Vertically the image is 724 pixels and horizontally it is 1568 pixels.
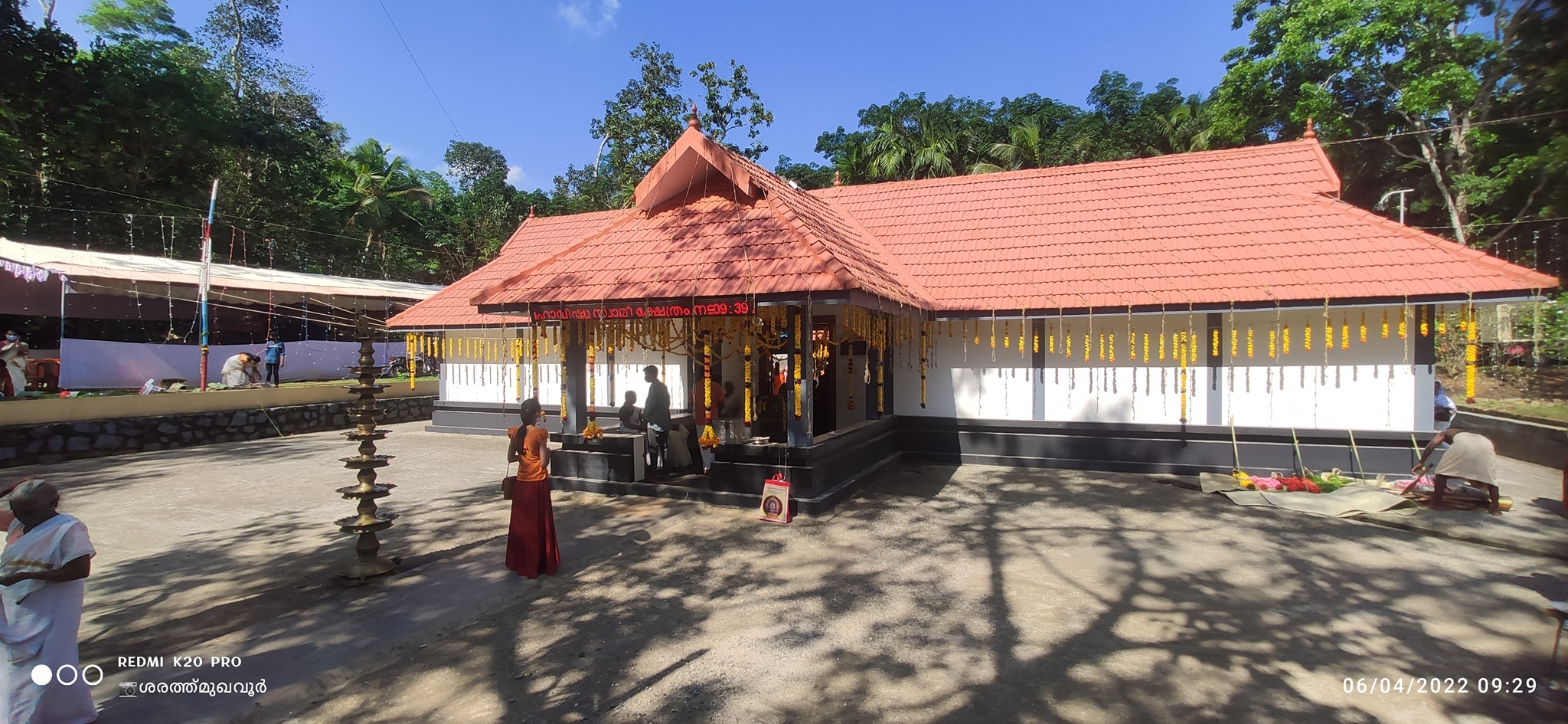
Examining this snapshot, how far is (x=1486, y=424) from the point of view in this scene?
12.1m

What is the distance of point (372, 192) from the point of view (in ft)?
102

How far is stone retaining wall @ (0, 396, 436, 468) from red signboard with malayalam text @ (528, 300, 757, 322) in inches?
151

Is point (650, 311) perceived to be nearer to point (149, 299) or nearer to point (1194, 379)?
point (1194, 379)

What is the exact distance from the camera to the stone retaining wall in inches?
408

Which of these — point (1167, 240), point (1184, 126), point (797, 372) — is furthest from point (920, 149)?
point (797, 372)

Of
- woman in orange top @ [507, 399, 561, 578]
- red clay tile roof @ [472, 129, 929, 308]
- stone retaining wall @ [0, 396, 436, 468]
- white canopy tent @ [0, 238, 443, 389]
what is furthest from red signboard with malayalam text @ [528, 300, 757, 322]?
white canopy tent @ [0, 238, 443, 389]

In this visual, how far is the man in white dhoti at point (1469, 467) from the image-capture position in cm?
718

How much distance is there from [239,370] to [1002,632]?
16927 mm

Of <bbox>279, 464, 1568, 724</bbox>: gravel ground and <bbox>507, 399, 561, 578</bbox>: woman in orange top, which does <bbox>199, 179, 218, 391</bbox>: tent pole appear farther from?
<bbox>279, 464, 1568, 724</bbox>: gravel ground

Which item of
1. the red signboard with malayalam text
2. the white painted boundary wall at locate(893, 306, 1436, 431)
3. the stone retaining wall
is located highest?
the red signboard with malayalam text

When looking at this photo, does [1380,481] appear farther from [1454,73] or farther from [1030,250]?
[1454,73]

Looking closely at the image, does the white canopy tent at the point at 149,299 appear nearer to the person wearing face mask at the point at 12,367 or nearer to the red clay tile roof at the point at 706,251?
the person wearing face mask at the point at 12,367

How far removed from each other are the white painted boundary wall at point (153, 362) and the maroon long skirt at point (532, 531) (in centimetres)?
1201
